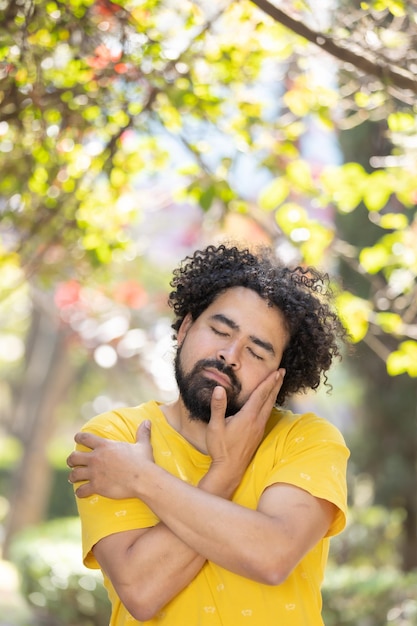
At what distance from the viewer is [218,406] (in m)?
2.51

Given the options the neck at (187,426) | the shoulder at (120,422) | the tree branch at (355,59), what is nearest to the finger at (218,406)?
the neck at (187,426)

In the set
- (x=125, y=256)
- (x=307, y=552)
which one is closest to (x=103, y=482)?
(x=307, y=552)

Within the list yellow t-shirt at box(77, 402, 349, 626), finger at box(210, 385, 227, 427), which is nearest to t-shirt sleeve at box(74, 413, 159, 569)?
yellow t-shirt at box(77, 402, 349, 626)

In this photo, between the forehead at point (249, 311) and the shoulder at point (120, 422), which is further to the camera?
the forehead at point (249, 311)

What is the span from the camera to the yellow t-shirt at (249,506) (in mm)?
2350

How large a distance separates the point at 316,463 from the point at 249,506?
207mm

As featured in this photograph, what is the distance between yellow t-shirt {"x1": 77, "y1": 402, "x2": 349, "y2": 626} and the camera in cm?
235

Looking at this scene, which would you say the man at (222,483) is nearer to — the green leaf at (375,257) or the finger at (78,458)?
the finger at (78,458)

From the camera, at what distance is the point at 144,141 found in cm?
523

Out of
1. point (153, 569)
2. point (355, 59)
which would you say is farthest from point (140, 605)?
point (355, 59)

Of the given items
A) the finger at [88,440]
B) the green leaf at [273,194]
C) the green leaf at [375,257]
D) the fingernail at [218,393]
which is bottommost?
the green leaf at [375,257]

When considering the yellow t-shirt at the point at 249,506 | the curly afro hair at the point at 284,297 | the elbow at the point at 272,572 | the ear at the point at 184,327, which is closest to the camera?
the elbow at the point at 272,572

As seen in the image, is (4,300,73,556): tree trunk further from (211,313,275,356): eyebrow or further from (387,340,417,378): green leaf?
(211,313,275,356): eyebrow

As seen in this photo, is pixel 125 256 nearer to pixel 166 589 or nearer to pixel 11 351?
pixel 166 589
